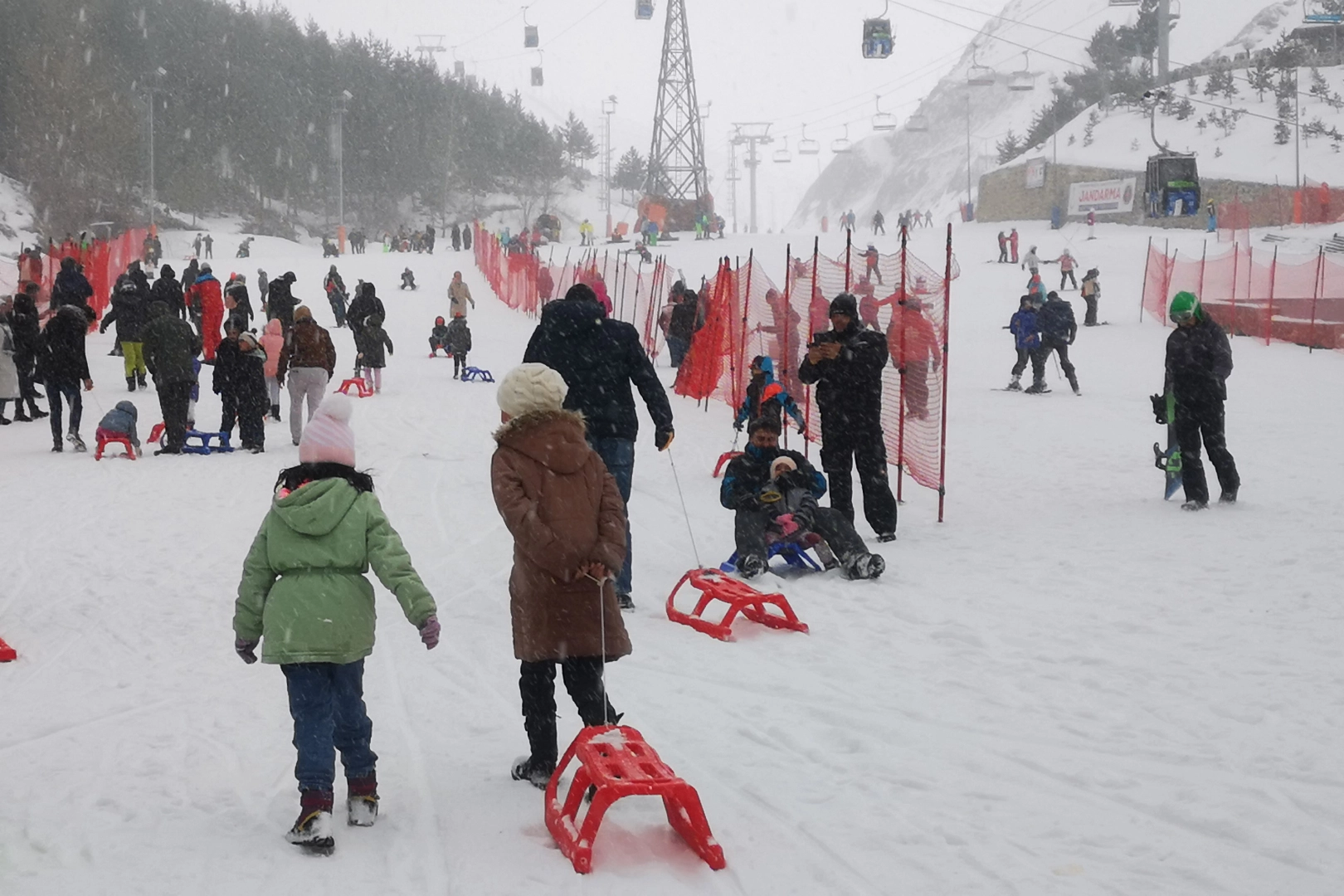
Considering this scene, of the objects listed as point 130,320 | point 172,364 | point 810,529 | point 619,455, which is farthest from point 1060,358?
point 130,320

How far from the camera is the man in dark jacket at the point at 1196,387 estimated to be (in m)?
9.59

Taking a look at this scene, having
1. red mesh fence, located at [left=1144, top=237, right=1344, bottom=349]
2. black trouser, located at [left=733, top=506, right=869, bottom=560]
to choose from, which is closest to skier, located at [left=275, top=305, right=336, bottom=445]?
black trouser, located at [left=733, top=506, right=869, bottom=560]

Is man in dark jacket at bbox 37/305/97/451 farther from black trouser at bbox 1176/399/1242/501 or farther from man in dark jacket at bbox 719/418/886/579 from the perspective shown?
black trouser at bbox 1176/399/1242/501

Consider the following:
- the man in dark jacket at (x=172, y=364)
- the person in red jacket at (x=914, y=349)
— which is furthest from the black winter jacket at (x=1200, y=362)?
the man in dark jacket at (x=172, y=364)

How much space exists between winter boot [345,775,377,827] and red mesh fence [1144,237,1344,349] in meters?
21.6

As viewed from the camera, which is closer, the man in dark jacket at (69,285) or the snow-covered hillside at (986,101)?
the man in dark jacket at (69,285)

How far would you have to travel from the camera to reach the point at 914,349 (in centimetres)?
1165

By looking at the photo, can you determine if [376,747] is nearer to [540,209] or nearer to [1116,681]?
[1116,681]

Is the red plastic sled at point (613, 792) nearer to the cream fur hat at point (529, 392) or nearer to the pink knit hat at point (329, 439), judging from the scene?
the cream fur hat at point (529, 392)

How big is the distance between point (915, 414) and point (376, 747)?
779 cm

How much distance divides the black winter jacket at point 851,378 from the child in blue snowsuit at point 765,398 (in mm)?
1450

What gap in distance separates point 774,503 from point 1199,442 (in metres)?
3.88

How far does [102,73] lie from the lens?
268 feet

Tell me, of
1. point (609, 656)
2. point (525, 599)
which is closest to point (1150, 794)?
point (609, 656)
